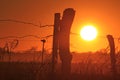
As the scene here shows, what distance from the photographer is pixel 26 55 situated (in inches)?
456

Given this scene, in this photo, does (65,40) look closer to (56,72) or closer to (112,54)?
(56,72)

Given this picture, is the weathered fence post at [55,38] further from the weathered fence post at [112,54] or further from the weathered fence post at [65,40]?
the weathered fence post at [112,54]

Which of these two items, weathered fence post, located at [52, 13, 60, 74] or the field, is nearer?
the field

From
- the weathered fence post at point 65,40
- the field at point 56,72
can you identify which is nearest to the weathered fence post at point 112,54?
the field at point 56,72

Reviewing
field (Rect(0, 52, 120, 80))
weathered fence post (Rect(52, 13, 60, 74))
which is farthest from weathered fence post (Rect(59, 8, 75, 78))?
field (Rect(0, 52, 120, 80))

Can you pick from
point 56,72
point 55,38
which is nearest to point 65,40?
point 55,38

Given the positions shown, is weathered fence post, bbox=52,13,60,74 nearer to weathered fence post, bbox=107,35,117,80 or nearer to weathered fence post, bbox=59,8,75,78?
weathered fence post, bbox=59,8,75,78

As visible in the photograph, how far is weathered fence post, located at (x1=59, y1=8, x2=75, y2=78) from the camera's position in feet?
29.6

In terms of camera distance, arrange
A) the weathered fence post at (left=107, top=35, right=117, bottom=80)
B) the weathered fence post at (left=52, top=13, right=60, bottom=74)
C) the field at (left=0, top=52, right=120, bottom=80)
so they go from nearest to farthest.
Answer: the field at (left=0, top=52, right=120, bottom=80) → the weathered fence post at (left=52, top=13, right=60, bottom=74) → the weathered fence post at (left=107, top=35, right=117, bottom=80)

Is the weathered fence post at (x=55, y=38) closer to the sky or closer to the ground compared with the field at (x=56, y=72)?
closer to the sky

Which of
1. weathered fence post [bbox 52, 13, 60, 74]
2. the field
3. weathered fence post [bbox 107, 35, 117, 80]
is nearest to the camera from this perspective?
the field

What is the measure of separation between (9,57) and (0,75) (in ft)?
3.64

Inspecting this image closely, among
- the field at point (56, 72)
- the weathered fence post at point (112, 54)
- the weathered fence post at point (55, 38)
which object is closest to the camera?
the field at point (56, 72)

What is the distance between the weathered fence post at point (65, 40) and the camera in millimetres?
9023
